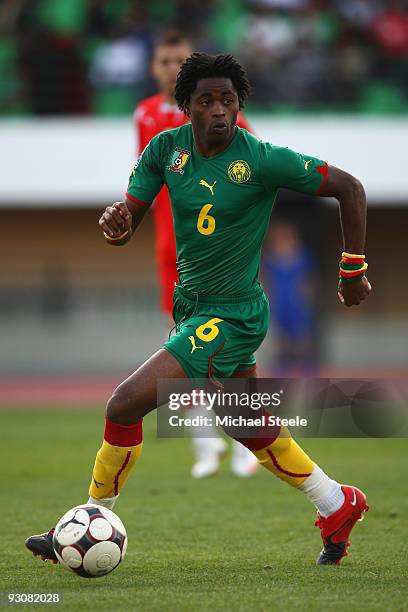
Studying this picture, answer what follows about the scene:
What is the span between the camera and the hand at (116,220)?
5.10m

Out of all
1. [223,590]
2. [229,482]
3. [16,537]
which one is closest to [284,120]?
[229,482]

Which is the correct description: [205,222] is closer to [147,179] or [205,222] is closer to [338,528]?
[147,179]

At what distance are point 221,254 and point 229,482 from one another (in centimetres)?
350

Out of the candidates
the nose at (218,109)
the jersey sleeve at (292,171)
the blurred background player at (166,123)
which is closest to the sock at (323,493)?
the jersey sleeve at (292,171)

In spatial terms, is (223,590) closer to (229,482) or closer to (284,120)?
(229,482)

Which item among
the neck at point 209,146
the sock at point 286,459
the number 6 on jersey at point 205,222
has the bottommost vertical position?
the sock at point 286,459

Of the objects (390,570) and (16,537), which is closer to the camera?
(390,570)

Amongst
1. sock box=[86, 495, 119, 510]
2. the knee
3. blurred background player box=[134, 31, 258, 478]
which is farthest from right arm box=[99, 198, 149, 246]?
blurred background player box=[134, 31, 258, 478]

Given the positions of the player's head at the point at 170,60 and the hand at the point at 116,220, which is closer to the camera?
the hand at the point at 116,220

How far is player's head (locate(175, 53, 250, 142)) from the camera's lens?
5176mm

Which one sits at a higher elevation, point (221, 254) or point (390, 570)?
point (221, 254)

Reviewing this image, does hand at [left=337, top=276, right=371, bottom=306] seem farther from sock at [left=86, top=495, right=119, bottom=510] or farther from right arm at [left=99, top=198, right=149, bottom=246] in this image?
sock at [left=86, top=495, right=119, bottom=510]

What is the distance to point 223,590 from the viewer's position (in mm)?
4750

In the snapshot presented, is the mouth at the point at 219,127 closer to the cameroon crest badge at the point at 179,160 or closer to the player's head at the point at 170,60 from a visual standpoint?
the cameroon crest badge at the point at 179,160
